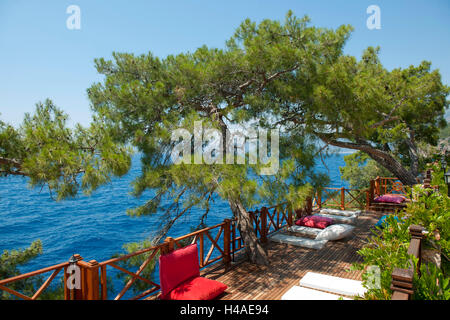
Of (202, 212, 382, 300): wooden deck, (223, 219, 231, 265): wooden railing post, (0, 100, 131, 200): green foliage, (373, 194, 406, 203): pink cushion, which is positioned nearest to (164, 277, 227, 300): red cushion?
(202, 212, 382, 300): wooden deck

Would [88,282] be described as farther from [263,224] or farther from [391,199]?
[391,199]

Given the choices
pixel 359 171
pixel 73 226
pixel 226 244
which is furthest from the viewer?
pixel 73 226

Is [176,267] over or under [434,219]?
under

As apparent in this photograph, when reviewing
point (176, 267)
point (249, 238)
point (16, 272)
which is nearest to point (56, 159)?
point (176, 267)

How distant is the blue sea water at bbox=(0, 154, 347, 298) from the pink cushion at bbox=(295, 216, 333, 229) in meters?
4.58

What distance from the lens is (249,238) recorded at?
637 centimetres


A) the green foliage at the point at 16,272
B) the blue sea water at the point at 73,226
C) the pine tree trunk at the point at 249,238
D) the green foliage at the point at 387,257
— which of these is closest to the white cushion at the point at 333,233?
the pine tree trunk at the point at 249,238

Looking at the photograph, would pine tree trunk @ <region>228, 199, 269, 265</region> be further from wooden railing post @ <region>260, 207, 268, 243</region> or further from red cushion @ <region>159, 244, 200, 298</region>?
red cushion @ <region>159, 244, 200, 298</region>

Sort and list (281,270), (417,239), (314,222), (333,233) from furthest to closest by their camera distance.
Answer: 1. (314,222)
2. (333,233)
3. (281,270)
4. (417,239)

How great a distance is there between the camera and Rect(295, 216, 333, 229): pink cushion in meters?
8.07

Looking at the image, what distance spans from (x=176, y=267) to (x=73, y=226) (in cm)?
2134
